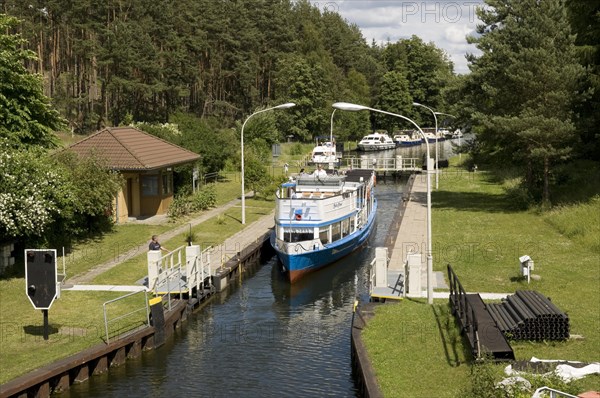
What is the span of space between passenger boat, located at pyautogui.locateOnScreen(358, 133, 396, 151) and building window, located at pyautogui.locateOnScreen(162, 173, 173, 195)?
73517 millimetres

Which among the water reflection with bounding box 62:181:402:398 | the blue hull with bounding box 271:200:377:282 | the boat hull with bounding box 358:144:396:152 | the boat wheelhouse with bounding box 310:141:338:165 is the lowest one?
the water reflection with bounding box 62:181:402:398

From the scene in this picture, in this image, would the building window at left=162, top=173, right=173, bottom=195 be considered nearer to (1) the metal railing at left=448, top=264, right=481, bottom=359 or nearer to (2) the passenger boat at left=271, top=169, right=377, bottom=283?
(2) the passenger boat at left=271, top=169, right=377, bottom=283

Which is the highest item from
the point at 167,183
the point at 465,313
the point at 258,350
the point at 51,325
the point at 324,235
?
the point at 167,183

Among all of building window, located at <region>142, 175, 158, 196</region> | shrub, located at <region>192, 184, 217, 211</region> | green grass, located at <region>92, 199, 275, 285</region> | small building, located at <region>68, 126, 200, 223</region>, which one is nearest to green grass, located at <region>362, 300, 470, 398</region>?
green grass, located at <region>92, 199, 275, 285</region>

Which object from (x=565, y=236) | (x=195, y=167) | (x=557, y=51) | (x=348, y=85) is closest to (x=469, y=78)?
(x=557, y=51)

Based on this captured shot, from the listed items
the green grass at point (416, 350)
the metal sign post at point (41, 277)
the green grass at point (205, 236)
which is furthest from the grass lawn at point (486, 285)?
the green grass at point (205, 236)

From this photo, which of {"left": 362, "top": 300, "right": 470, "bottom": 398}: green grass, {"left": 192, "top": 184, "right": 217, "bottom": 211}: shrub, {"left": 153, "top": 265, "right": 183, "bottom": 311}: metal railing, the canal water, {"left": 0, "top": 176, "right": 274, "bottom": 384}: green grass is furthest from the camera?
{"left": 192, "top": 184, "right": 217, "bottom": 211}: shrub

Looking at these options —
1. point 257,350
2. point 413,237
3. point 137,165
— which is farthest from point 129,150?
point 257,350

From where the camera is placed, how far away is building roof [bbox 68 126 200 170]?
4322 centimetres

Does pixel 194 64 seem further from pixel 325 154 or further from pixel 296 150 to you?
pixel 325 154

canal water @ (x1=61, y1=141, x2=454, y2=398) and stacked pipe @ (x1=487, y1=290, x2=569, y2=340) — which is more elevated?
stacked pipe @ (x1=487, y1=290, x2=569, y2=340)

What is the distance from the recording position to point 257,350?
24141 millimetres

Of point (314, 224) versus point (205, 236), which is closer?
point (314, 224)

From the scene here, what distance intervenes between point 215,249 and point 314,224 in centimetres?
600
